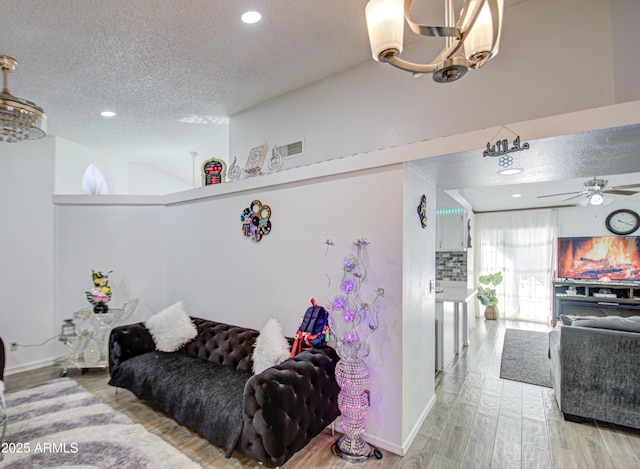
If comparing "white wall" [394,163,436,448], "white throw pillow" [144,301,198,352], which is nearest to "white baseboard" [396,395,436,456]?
"white wall" [394,163,436,448]

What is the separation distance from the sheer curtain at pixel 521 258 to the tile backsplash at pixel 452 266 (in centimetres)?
204

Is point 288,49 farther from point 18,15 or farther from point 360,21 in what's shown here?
point 18,15

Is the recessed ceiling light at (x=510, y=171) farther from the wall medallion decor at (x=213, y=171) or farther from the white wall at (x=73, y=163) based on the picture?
the white wall at (x=73, y=163)

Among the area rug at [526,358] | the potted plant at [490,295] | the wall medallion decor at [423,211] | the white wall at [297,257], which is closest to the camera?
the white wall at [297,257]

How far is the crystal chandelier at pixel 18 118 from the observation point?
2.30 m

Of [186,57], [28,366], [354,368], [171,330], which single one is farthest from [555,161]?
[28,366]

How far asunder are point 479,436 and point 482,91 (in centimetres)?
283

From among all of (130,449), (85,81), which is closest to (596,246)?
(130,449)

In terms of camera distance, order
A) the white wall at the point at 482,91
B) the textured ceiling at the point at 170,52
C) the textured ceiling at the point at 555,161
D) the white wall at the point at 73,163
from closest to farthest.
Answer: the textured ceiling at the point at 555,161
the white wall at the point at 482,91
the textured ceiling at the point at 170,52
the white wall at the point at 73,163

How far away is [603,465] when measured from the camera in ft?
7.30

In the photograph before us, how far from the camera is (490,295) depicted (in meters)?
7.11

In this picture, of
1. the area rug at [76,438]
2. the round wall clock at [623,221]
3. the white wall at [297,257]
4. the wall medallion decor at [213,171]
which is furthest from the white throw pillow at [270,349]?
the round wall clock at [623,221]

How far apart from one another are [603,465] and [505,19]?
3.41 meters

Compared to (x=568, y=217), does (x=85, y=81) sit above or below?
above
